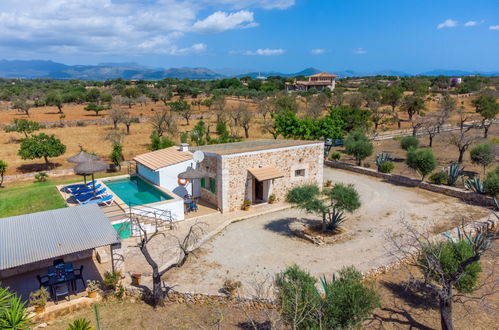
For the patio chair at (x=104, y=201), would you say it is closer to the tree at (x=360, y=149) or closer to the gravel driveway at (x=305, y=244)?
the gravel driveway at (x=305, y=244)

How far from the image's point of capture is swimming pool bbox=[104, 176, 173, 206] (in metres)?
17.8

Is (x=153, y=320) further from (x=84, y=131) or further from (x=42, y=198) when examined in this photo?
(x=84, y=131)

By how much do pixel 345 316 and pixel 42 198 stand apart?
17.4 m

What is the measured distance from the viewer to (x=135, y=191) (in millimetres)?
19656

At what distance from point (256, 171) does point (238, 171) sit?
0.95 meters

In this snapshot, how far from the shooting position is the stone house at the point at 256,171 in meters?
17.2

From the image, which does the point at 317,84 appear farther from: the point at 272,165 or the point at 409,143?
the point at 272,165

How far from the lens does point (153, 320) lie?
31.6 ft

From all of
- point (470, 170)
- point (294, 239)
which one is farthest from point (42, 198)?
point (470, 170)

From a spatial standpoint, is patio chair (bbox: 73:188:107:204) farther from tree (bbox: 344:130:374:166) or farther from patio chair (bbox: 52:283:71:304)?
tree (bbox: 344:130:374:166)

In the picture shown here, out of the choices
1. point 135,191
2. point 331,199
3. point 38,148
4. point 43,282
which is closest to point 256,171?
point 331,199

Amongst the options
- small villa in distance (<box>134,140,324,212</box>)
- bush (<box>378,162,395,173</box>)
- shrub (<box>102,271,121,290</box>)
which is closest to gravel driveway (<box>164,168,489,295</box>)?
shrub (<box>102,271,121,290</box>)

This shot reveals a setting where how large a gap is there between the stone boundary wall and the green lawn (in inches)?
750

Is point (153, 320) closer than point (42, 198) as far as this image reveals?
Yes
